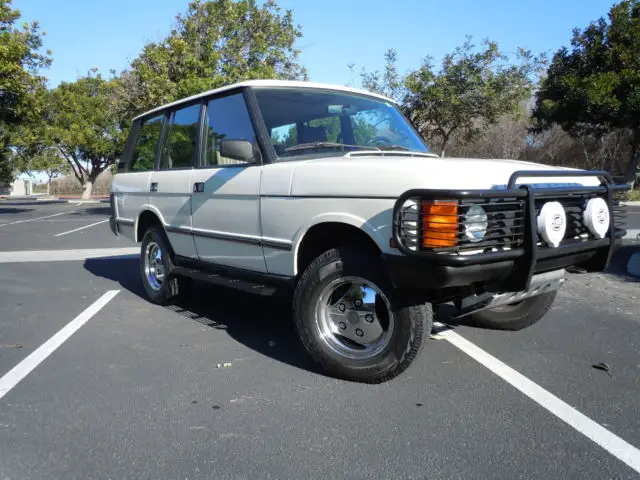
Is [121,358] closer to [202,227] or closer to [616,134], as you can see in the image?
[202,227]

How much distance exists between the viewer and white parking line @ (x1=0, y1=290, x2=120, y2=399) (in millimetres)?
3691

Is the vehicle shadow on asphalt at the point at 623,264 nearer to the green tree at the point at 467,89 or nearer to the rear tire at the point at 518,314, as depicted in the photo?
the rear tire at the point at 518,314

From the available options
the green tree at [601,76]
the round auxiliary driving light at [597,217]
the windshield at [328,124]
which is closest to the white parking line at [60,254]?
the windshield at [328,124]

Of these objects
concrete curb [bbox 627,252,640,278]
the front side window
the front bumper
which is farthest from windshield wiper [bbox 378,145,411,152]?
concrete curb [bbox 627,252,640,278]

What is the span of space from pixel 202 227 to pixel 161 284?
1.35 metres

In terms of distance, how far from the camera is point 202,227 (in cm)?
477

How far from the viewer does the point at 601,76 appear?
58.1 feet

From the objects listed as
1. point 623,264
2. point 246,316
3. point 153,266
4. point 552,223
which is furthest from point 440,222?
point 623,264

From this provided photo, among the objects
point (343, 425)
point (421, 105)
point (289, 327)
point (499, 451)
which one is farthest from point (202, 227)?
point (421, 105)

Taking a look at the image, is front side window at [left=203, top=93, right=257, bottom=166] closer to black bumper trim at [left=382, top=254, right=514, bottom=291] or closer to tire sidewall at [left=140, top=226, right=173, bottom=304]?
tire sidewall at [left=140, top=226, right=173, bottom=304]

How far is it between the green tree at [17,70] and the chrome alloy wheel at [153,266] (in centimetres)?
1651

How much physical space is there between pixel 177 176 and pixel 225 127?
0.83 meters

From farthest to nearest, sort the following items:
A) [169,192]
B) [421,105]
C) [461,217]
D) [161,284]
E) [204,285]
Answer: [421,105] < [204,285] < [161,284] < [169,192] < [461,217]

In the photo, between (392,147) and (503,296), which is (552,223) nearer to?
(503,296)
